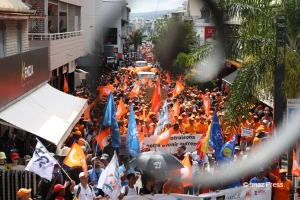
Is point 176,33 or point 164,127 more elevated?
point 176,33

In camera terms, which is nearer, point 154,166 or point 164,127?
point 154,166

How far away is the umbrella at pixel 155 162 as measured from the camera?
30.4ft

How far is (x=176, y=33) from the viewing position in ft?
14.9

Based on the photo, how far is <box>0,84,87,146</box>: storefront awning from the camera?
1212 cm

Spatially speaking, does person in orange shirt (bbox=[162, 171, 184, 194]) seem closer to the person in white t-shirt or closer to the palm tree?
the person in white t-shirt

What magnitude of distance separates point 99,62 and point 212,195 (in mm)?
6617

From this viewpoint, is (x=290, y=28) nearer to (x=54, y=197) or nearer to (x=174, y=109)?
(x=174, y=109)

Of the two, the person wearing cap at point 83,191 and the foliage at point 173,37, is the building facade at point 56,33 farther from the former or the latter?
the person wearing cap at point 83,191

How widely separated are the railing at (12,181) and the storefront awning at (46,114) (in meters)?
2.17

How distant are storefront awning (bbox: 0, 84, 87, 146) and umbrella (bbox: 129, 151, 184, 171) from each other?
8.63 feet

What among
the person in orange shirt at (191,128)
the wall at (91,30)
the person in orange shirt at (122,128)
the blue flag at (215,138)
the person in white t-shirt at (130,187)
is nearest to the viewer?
the wall at (91,30)

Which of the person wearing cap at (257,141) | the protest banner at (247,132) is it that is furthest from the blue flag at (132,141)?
the protest banner at (247,132)

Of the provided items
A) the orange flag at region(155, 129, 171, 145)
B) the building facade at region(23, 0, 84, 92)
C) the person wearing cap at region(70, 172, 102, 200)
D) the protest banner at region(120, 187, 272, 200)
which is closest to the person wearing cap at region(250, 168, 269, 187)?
the protest banner at region(120, 187, 272, 200)

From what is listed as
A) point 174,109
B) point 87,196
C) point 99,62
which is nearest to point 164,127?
point 174,109
